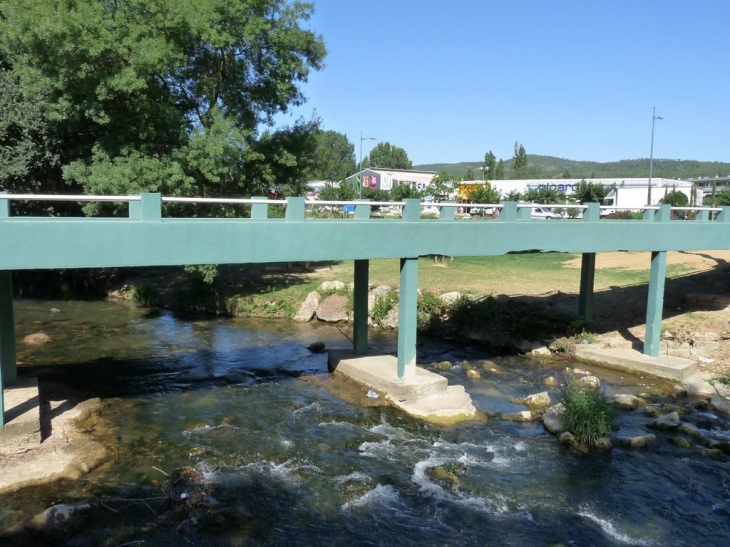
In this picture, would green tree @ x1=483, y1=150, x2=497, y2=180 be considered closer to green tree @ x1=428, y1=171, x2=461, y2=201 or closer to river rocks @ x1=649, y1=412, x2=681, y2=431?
green tree @ x1=428, y1=171, x2=461, y2=201

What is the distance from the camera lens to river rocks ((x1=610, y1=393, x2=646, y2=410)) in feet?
45.8

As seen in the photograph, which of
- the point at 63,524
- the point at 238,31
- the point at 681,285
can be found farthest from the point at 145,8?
the point at 681,285

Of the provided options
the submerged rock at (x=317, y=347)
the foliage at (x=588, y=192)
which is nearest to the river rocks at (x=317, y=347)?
the submerged rock at (x=317, y=347)

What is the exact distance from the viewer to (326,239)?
1254 cm

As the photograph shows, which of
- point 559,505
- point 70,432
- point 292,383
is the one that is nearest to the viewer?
point 559,505

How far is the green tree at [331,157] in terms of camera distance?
90.2ft

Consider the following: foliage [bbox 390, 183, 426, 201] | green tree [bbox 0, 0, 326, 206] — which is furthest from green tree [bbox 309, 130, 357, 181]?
foliage [bbox 390, 183, 426, 201]

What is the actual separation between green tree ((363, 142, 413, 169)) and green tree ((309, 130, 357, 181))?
5001 mm

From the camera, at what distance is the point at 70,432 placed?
11.8 m

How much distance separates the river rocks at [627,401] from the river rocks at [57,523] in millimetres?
11152

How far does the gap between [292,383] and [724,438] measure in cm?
968

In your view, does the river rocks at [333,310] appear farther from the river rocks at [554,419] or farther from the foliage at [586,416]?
the foliage at [586,416]

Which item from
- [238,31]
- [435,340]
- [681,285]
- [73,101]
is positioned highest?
[238,31]

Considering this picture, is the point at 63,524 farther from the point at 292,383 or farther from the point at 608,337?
the point at 608,337
